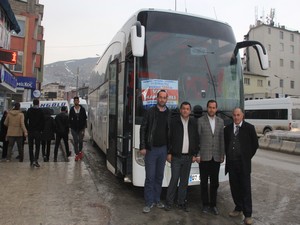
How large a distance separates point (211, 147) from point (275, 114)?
19539 mm

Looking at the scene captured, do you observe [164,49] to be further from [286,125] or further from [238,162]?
[286,125]

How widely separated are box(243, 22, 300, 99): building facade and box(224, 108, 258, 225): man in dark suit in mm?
58643

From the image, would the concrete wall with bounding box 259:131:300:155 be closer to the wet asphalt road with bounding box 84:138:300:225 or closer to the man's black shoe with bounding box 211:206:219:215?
the wet asphalt road with bounding box 84:138:300:225

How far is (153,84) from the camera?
600 cm

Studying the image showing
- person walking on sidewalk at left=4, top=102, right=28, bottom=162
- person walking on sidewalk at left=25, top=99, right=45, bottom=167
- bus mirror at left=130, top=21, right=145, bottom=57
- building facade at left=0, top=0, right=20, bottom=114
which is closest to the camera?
bus mirror at left=130, top=21, right=145, bottom=57

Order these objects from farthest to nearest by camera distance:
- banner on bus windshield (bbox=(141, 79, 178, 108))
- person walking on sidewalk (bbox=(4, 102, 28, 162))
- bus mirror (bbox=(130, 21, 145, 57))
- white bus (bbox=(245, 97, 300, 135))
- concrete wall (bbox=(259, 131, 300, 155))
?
1. white bus (bbox=(245, 97, 300, 135))
2. concrete wall (bbox=(259, 131, 300, 155))
3. person walking on sidewalk (bbox=(4, 102, 28, 162))
4. banner on bus windshield (bbox=(141, 79, 178, 108))
5. bus mirror (bbox=(130, 21, 145, 57))

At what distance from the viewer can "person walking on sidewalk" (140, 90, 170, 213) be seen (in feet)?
18.3

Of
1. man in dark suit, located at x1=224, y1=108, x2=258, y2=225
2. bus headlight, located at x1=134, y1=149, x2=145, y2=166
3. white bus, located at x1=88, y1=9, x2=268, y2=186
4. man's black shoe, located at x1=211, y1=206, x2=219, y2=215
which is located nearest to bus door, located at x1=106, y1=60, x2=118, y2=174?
white bus, located at x1=88, y1=9, x2=268, y2=186

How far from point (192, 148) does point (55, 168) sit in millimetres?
4689

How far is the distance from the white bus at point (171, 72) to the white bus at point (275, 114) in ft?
56.5

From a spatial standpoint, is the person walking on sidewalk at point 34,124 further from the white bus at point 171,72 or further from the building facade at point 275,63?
the building facade at point 275,63

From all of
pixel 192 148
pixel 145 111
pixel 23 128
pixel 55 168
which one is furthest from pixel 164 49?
pixel 23 128

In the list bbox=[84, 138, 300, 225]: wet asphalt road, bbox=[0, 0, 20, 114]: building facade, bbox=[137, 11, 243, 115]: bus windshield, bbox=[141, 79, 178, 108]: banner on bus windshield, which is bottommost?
bbox=[84, 138, 300, 225]: wet asphalt road

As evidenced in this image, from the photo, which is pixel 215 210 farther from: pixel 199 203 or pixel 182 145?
pixel 182 145
